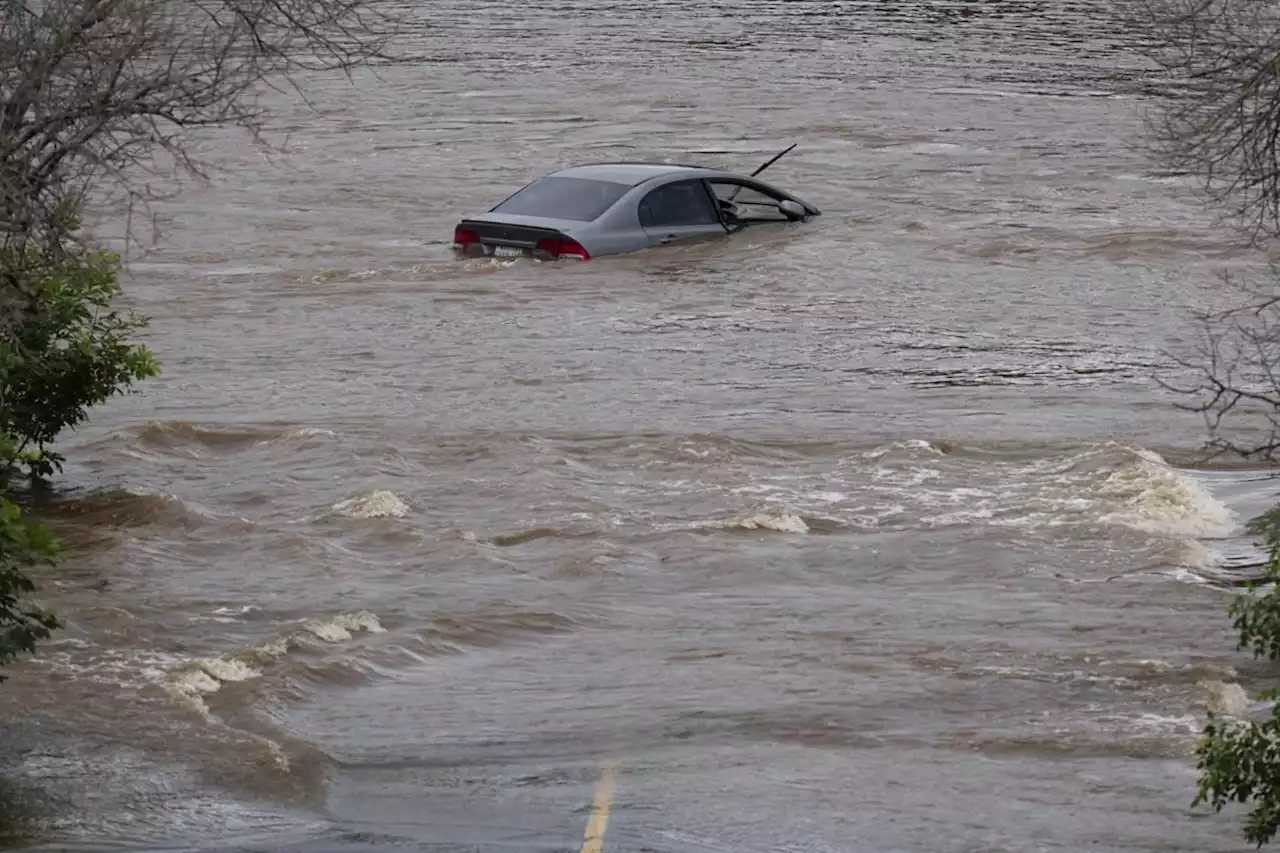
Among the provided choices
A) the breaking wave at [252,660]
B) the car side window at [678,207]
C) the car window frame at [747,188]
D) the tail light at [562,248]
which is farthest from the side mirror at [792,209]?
the breaking wave at [252,660]

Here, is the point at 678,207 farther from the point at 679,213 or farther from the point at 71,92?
the point at 71,92

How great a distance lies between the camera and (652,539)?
13805mm

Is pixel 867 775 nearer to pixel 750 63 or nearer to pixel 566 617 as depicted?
pixel 566 617

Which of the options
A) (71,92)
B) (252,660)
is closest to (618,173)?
(252,660)

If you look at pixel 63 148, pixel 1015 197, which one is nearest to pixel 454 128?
pixel 1015 197

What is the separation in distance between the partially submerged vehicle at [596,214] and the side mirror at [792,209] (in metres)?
1.38

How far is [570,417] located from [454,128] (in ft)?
58.1

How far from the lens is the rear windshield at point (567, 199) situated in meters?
21.5

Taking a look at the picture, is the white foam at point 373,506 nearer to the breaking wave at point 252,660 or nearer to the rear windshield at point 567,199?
the breaking wave at point 252,660

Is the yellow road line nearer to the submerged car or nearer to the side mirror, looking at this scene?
the submerged car

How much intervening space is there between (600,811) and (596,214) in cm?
1283

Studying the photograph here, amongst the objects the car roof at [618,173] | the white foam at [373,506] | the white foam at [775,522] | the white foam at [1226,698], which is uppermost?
the car roof at [618,173]

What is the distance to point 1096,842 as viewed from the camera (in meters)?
9.09

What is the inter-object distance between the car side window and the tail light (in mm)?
827
